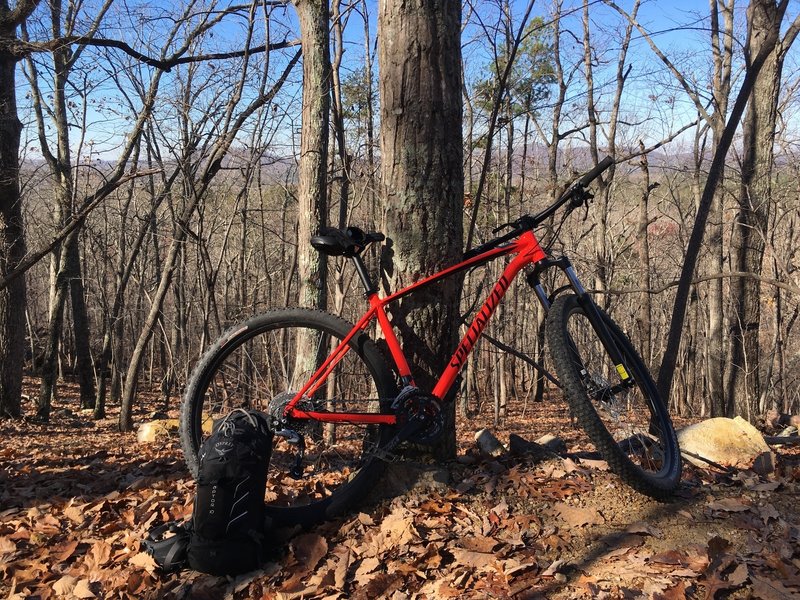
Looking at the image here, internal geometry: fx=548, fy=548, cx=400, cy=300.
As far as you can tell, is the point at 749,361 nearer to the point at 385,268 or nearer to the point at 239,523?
the point at 385,268

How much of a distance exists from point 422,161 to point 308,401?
1.33m

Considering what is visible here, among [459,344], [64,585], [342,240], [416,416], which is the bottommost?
[64,585]

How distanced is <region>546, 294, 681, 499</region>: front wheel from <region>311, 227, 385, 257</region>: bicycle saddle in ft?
3.26

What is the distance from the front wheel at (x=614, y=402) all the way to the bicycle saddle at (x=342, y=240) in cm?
99

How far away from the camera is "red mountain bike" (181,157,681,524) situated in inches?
100

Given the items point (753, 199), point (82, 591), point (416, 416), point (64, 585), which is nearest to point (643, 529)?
point (416, 416)

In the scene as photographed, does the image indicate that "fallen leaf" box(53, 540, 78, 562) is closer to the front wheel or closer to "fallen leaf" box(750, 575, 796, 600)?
the front wheel

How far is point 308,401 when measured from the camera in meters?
2.64

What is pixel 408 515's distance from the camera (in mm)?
2469

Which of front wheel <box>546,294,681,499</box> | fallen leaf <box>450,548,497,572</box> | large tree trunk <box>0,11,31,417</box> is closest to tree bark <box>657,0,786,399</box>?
front wheel <box>546,294,681,499</box>

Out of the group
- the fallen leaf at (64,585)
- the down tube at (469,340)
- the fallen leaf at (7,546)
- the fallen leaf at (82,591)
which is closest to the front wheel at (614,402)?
the down tube at (469,340)

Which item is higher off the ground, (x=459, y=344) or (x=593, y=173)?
(x=593, y=173)

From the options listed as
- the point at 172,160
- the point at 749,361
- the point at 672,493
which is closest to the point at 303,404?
the point at 672,493

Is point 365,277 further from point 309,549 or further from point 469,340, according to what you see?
point 309,549
